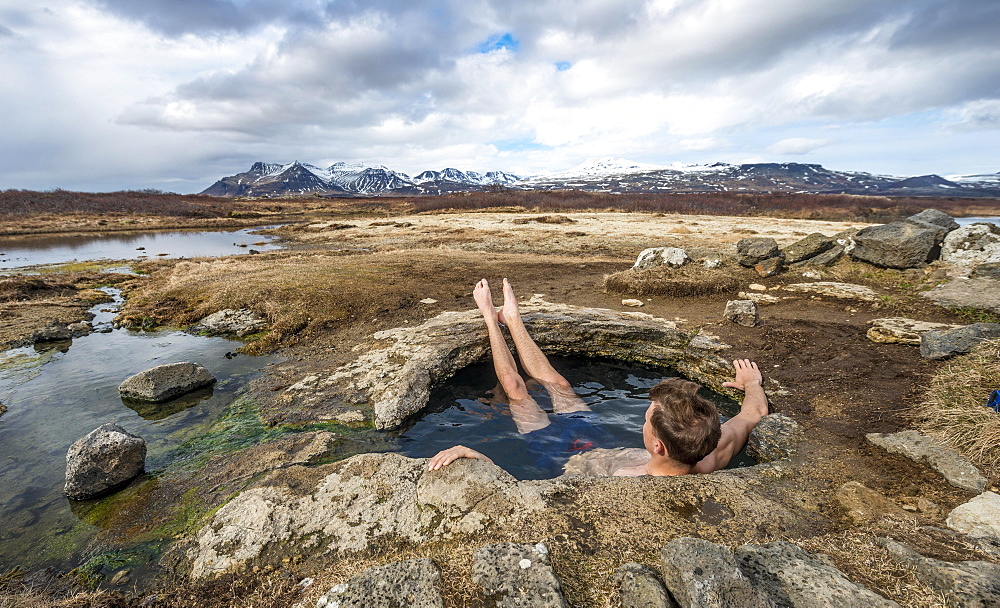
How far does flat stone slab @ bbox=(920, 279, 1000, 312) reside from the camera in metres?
7.65

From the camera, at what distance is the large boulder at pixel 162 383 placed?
5914 millimetres

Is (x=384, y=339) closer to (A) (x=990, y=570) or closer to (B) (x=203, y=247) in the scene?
(A) (x=990, y=570)

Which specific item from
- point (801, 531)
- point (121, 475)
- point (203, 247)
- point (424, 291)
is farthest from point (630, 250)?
point (203, 247)

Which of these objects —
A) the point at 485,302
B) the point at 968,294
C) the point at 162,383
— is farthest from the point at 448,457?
the point at 968,294

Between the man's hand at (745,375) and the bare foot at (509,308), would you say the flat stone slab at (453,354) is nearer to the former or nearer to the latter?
the man's hand at (745,375)

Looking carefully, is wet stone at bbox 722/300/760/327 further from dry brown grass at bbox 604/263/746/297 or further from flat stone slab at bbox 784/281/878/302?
flat stone slab at bbox 784/281/878/302

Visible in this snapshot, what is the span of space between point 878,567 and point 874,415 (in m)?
2.86

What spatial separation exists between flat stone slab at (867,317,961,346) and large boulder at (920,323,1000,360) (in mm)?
488

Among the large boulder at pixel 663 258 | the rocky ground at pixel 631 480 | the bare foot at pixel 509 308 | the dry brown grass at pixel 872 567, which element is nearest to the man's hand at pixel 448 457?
the rocky ground at pixel 631 480

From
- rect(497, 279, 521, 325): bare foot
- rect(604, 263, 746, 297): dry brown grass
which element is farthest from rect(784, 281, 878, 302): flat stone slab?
rect(497, 279, 521, 325): bare foot

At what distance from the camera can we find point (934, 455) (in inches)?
142

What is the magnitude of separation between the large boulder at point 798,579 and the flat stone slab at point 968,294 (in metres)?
8.68

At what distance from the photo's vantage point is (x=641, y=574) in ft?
8.09

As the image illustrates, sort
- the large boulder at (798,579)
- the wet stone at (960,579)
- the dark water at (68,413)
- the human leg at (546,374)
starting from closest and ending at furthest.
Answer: the wet stone at (960,579) → the large boulder at (798,579) → the dark water at (68,413) → the human leg at (546,374)
